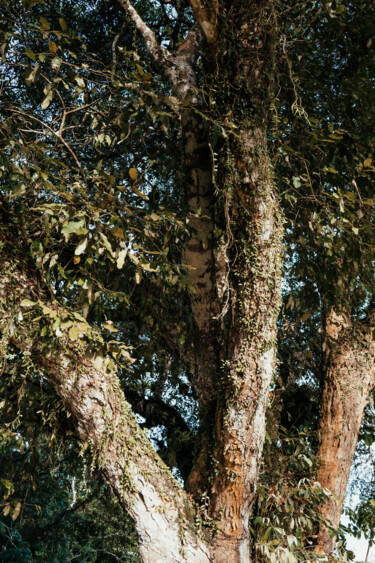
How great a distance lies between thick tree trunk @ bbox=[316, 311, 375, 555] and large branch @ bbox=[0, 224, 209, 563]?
177 centimetres

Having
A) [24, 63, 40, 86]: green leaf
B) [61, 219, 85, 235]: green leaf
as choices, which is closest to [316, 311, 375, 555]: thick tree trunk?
[61, 219, 85, 235]: green leaf

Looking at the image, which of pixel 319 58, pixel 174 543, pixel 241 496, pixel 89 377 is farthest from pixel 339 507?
pixel 319 58

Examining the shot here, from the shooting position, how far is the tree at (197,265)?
9.62ft

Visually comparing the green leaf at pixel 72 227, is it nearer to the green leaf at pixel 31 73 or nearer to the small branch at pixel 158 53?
the green leaf at pixel 31 73

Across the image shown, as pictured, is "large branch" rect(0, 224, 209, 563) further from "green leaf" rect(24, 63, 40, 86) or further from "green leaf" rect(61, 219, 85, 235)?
"green leaf" rect(24, 63, 40, 86)

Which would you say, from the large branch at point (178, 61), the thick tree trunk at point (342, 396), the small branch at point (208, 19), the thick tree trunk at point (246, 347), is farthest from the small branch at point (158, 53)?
the thick tree trunk at point (342, 396)

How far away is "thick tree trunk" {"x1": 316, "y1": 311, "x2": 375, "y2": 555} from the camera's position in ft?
14.7

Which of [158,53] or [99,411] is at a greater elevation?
[158,53]

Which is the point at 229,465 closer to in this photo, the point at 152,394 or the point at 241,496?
the point at 241,496

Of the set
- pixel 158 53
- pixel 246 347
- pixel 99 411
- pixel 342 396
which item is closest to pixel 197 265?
pixel 246 347

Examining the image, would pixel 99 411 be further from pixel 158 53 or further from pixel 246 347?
pixel 158 53

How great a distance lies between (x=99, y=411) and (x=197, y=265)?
4.29ft

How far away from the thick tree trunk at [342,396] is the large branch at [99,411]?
177 centimetres

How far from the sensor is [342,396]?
4625 millimetres
